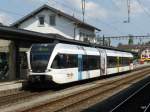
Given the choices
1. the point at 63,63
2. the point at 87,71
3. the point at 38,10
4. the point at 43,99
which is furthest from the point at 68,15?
the point at 43,99

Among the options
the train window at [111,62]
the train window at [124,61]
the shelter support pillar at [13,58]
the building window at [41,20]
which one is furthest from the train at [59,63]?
the building window at [41,20]

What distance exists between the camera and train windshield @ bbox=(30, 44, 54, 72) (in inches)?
945

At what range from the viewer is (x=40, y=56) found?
80.1 feet

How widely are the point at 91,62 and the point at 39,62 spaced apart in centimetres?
820

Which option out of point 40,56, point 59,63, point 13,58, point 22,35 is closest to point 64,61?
point 59,63

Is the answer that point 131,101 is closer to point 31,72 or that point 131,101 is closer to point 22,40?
point 31,72

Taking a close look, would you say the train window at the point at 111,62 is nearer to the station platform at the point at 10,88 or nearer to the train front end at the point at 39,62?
the station platform at the point at 10,88

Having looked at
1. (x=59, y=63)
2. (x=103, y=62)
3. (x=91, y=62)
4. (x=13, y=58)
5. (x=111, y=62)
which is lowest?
(x=111, y=62)

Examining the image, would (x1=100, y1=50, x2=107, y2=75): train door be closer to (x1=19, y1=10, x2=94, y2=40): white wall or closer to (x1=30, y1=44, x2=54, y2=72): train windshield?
(x1=30, y1=44, x2=54, y2=72): train windshield

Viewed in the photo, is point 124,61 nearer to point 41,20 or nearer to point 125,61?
point 125,61

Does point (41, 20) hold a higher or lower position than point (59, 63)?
higher

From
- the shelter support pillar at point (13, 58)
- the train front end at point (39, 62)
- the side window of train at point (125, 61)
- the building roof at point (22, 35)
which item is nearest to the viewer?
the train front end at point (39, 62)

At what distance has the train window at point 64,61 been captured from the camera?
2412 cm

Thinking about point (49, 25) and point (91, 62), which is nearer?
point (91, 62)
